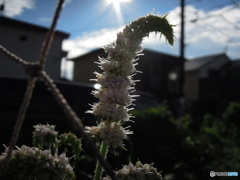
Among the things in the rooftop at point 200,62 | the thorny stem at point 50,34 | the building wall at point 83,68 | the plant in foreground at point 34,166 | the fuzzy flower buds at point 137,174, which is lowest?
the fuzzy flower buds at point 137,174

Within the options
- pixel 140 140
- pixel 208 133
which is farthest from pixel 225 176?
pixel 208 133

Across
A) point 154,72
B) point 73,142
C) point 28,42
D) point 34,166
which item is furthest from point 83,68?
point 34,166

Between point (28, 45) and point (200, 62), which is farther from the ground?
point (200, 62)

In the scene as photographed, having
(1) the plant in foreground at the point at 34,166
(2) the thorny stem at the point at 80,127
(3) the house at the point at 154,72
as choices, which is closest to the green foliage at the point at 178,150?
(1) the plant in foreground at the point at 34,166

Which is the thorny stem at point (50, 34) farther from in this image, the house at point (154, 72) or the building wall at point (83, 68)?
the house at point (154, 72)

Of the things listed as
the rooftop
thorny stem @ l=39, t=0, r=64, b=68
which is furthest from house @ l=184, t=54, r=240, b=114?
thorny stem @ l=39, t=0, r=64, b=68

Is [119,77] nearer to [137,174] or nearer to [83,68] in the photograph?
[137,174]

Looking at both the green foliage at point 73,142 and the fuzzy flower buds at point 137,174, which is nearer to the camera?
the fuzzy flower buds at point 137,174

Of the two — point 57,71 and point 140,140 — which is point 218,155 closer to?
point 140,140
